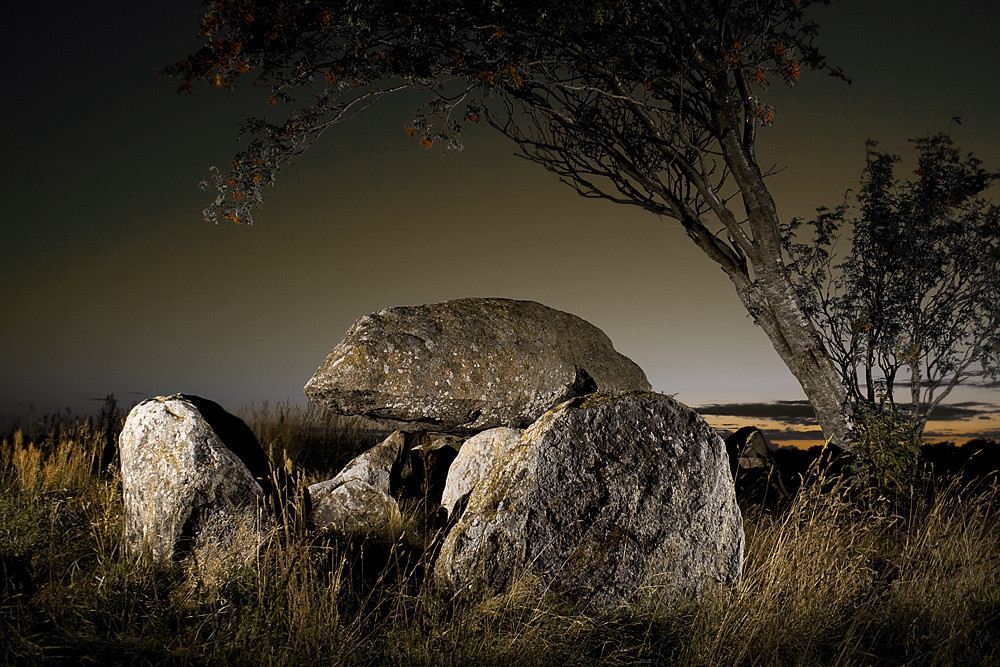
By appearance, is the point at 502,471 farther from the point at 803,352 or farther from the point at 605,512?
the point at 803,352

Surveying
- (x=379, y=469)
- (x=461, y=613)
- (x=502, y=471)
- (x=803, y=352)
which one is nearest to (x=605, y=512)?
(x=502, y=471)

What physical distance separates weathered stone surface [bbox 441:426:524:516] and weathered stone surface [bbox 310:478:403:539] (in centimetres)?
61

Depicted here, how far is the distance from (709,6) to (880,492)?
6343 mm

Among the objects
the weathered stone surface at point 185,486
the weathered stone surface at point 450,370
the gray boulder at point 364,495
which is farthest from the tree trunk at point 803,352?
the weathered stone surface at point 185,486

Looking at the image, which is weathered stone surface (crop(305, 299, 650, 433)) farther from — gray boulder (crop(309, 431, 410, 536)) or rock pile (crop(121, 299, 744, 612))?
gray boulder (crop(309, 431, 410, 536))

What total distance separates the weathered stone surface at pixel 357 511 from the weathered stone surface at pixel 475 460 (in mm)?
608

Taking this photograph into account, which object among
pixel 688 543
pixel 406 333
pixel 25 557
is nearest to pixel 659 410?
pixel 688 543

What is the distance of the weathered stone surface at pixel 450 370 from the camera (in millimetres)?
7227

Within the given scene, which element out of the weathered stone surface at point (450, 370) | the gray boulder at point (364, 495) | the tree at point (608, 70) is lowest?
the gray boulder at point (364, 495)

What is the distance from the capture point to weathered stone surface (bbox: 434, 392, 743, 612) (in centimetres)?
498

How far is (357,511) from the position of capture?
7.46 metres

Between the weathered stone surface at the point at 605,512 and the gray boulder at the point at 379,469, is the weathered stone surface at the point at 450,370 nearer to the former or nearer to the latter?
the gray boulder at the point at 379,469

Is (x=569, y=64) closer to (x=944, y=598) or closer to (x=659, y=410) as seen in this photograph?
(x=659, y=410)

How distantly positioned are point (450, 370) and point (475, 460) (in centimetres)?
102
